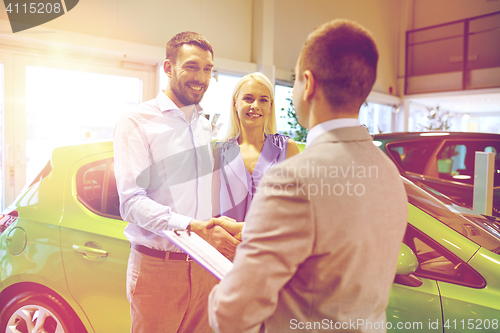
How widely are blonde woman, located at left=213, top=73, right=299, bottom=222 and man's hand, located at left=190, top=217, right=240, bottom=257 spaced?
1.39 feet

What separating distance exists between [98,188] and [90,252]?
13.0 inches

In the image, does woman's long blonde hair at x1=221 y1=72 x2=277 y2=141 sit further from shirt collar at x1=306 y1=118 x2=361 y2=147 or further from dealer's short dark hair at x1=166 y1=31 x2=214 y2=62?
shirt collar at x1=306 y1=118 x2=361 y2=147

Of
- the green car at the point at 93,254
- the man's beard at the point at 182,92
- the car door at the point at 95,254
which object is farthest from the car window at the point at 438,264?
the car door at the point at 95,254

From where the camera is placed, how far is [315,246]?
0.66 metres

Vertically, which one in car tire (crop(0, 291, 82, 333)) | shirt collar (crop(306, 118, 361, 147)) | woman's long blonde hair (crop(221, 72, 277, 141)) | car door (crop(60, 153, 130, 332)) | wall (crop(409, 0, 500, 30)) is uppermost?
wall (crop(409, 0, 500, 30))

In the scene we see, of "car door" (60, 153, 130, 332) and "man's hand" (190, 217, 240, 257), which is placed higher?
"man's hand" (190, 217, 240, 257)

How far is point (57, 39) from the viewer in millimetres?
4043

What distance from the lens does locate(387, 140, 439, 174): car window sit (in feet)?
10.3

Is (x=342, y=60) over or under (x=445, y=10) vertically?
under

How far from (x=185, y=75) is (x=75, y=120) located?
3.75m

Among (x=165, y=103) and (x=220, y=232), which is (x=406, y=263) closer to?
(x=220, y=232)

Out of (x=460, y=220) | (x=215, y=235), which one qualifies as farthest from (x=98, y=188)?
(x=460, y=220)

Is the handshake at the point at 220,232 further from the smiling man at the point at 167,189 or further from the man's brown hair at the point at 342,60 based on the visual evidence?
the man's brown hair at the point at 342,60

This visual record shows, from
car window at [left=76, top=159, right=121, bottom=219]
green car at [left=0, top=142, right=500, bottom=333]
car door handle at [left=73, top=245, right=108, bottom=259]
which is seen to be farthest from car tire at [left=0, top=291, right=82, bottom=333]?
car window at [left=76, top=159, right=121, bottom=219]
